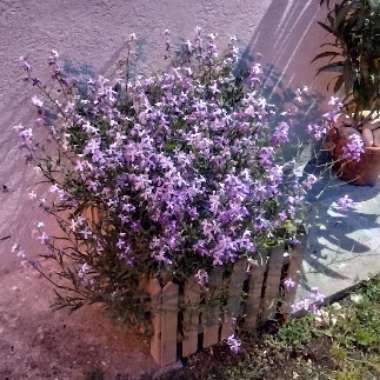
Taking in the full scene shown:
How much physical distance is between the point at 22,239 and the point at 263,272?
1.27m

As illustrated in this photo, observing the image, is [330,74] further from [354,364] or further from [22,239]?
[22,239]

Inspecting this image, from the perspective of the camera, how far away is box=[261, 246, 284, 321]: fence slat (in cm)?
232

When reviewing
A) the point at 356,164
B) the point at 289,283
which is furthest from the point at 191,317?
the point at 356,164

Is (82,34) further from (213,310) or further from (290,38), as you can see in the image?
(290,38)

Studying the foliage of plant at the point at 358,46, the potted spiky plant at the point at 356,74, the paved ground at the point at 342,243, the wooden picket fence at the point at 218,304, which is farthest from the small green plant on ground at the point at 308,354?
the foliage of plant at the point at 358,46

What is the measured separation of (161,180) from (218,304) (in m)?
0.63

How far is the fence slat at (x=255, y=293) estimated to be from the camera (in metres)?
2.29

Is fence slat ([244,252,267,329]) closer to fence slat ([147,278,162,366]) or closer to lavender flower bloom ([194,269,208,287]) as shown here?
lavender flower bloom ([194,269,208,287])

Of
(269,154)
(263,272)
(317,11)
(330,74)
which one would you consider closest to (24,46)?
(269,154)

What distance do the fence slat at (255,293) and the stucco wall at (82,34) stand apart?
118cm

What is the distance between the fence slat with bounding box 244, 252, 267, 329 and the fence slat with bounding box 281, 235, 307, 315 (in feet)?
0.48

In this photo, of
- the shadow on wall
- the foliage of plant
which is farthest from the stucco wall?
the foliage of plant

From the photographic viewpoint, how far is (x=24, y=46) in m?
2.33

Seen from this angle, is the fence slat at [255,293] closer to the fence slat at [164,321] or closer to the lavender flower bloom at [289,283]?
the lavender flower bloom at [289,283]
